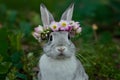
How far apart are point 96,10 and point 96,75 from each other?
8.10 ft

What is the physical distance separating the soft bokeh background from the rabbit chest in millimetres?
606

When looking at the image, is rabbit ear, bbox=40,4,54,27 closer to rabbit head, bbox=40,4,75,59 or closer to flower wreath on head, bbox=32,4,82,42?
flower wreath on head, bbox=32,4,82,42

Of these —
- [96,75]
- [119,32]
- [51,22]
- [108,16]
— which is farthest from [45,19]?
[108,16]

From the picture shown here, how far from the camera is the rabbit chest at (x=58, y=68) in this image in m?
4.48

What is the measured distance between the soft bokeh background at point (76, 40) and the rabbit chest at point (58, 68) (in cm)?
61

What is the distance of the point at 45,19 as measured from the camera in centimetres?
471

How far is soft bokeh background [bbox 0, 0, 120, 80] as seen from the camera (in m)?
5.50

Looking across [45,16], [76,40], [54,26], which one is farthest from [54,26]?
[76,40]

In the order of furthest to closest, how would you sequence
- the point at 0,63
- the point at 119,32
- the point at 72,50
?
the point at 119,32 → the point at 0,63 → the point at 72,50

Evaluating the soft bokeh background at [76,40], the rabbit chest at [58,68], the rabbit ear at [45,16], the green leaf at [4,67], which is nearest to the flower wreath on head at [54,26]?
the rabbit ear at [45,16]

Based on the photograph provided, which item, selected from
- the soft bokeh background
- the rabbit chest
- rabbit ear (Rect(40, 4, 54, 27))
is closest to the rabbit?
the rabbit chest

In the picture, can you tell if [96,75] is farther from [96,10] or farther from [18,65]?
[96,10]

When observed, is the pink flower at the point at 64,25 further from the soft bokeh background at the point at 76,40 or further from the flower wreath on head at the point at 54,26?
the soft bokeh background at the point at 76,40

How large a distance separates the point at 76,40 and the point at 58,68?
193 cm
